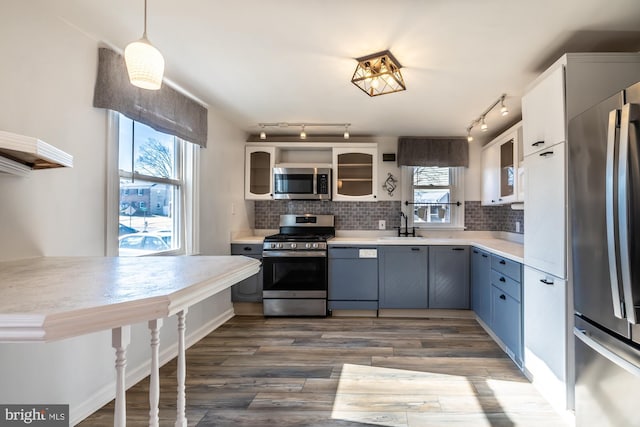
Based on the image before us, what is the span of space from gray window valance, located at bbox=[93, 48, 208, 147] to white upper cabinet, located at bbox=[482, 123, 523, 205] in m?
2.90

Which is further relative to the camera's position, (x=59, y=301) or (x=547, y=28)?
(x=547, y=28)

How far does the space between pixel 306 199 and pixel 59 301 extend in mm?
3157

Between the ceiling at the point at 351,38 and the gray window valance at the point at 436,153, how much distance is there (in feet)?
3.68

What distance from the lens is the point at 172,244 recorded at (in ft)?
8.66

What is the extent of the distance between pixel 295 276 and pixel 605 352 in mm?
2620

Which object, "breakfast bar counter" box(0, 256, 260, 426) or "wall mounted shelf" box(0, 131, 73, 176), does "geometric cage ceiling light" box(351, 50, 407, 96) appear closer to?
"breakfast bar counter" box(0, 256, 260, 426)

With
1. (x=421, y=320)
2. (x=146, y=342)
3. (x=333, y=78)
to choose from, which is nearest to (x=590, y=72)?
(x=333, y=78)

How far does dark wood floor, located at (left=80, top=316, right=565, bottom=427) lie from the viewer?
5.71ft

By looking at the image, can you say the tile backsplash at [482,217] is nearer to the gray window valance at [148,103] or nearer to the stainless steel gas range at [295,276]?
the stainless steel gas range at [295,276]

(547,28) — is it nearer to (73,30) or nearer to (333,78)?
(333,78)

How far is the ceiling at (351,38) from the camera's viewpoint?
1540 millimetres

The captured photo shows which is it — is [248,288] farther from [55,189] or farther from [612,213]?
[612,213]

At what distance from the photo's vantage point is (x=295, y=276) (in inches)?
137

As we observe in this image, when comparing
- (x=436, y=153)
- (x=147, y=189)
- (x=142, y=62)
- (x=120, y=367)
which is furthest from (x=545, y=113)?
(x=147, y=189)
